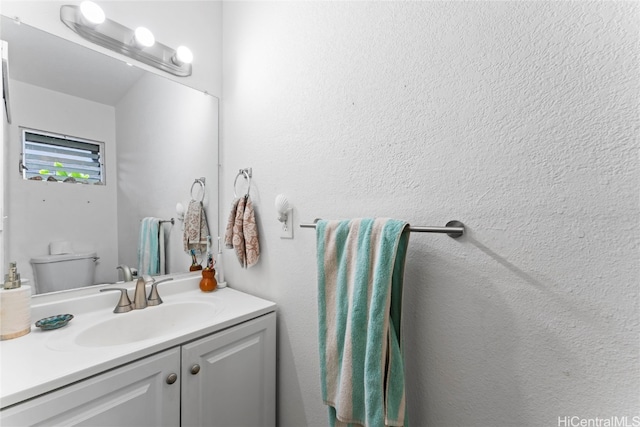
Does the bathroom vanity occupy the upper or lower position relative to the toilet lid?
lower

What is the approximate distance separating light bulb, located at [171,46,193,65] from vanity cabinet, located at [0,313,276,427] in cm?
128

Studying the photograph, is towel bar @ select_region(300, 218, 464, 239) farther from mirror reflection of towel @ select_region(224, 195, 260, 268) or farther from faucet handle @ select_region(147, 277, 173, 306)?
faucet handle @ select_region(147, 277, 173, 306)

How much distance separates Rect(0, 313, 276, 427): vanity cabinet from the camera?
65 cm

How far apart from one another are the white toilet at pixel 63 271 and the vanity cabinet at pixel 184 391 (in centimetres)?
57

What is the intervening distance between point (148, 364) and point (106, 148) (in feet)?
3.10

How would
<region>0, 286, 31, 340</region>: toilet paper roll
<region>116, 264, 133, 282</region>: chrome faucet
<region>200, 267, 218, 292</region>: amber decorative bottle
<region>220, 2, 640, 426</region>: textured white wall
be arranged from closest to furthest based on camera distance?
<region>220, 2, 640, 426</region>: textured white wall, <region>0, 286, 31, 340</region>: toilet paper roll, <region>116, 264, 133, 282</region>: chrome faucet, <region>200, 267, 218, 292</region>: amber decorative bottle

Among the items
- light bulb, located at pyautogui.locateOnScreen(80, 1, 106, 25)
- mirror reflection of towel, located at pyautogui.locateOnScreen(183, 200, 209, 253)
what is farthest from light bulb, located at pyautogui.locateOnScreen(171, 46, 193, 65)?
mirror reflection of towel, located at pyautogui.locateOnScreen(183, 200, 209, 253)

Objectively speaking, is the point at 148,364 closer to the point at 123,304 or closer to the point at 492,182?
the point at 123,304

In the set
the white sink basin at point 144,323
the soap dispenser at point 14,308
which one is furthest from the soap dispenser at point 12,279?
the white sink basin at point 144,323

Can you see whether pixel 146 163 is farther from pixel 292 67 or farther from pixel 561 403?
pixel 561 403

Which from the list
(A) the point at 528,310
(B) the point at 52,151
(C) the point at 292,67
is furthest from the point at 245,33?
(A) the point at 528,310

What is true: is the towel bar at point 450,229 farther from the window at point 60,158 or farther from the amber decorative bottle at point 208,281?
the window at point 60,158

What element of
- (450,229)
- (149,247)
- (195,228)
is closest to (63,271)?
(149,247)

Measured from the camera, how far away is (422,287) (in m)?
0.79
